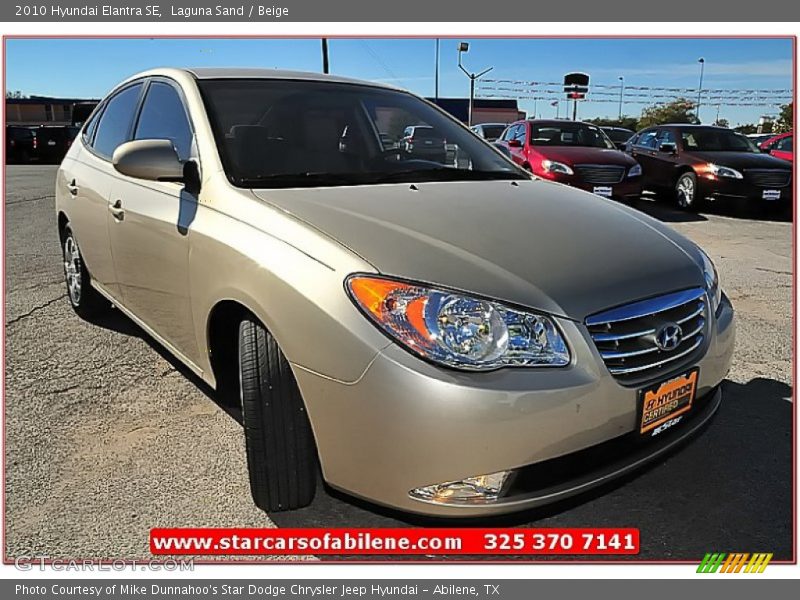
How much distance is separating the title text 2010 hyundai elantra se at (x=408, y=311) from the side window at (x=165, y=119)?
1.0 inches

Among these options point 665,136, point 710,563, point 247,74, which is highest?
point 247,74

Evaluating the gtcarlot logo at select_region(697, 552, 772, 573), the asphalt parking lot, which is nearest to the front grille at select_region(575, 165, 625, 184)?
the asphalt parking lot

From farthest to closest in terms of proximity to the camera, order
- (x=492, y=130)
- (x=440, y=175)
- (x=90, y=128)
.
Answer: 1. (x=492, y=130)
2. (x=90, y=128)
3. (x=440, y=175)

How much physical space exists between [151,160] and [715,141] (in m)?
10.8

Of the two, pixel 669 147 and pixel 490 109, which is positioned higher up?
pixel 490 109

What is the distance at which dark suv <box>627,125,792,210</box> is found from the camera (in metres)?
10.3

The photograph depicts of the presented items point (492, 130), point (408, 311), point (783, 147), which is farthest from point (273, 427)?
point (492, 130)

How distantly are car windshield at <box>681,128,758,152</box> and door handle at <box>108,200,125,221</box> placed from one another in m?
10.1

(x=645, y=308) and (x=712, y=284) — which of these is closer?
(x=645, y=308)

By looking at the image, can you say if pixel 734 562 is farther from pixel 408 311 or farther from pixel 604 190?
pixel 604 190

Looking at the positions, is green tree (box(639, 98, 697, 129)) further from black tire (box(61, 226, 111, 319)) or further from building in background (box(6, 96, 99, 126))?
black tire (box(61, 226, 111, 319))

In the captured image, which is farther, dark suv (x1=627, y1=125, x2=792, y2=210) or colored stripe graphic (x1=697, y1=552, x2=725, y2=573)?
dark suv (x1=627, y1=125, x2=792, y2=210)

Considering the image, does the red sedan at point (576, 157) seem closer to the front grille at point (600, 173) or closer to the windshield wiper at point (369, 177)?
Result: the front grille at point (600, 173)

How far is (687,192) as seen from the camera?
10.9m
